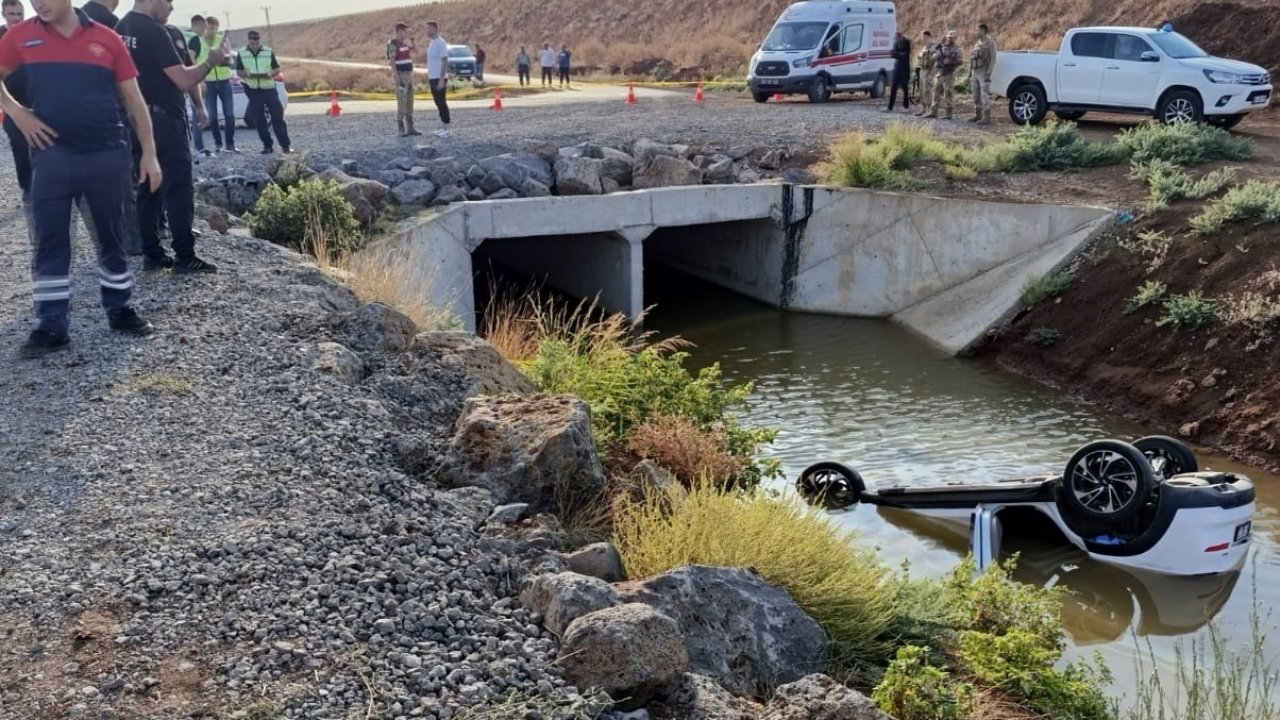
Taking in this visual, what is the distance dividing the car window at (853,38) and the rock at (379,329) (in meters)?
22.2

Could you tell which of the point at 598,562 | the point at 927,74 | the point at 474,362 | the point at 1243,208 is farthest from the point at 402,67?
the point at 598,562

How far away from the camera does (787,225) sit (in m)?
18.5

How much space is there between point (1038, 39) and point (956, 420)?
3095 cm

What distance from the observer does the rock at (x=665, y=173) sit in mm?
18250

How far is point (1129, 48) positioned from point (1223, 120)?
2.03 m

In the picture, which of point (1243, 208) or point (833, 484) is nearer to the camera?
point (833, 484)

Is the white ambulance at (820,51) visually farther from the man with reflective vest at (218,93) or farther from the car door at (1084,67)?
the man with reflective vest at (218,93)

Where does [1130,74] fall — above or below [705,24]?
below

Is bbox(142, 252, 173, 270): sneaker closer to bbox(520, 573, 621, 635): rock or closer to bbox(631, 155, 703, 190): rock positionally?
bbox(520, 573, 621, 635): rock

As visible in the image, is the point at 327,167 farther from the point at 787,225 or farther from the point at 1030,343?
the point at 1030,343

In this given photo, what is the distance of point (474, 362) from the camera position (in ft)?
24.8

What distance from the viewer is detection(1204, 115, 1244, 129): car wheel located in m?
19.6

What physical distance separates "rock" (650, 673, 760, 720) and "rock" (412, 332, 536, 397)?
10.2 feet

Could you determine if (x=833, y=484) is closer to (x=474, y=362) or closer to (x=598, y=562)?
(x=474, y=362)
